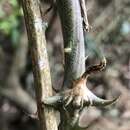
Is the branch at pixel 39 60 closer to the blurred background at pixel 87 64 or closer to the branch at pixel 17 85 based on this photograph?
the blurred background at pixel 87 64

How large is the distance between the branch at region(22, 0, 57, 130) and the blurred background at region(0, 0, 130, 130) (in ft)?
6.45

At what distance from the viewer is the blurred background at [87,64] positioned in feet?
9.40

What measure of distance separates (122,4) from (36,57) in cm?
210

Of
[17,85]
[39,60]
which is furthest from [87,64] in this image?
[39,60]

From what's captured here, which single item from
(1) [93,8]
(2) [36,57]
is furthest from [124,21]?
(2) [36,57]

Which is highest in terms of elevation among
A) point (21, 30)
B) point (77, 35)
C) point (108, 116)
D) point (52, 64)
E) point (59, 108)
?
point (77, 35)

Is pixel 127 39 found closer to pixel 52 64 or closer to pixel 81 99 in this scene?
pixel 52 64

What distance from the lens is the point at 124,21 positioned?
3.01 m

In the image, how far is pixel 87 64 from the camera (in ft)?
10.6

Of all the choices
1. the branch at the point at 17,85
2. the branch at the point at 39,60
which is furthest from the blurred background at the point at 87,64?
the branch at the point at 39,60

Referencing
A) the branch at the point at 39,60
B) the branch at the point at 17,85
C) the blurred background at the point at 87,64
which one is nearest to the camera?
the branch at the point at 39,60

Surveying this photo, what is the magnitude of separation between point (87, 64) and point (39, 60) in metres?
2.49

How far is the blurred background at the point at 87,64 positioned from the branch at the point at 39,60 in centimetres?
197

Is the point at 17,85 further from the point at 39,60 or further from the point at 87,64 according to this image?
the point at 39,60
